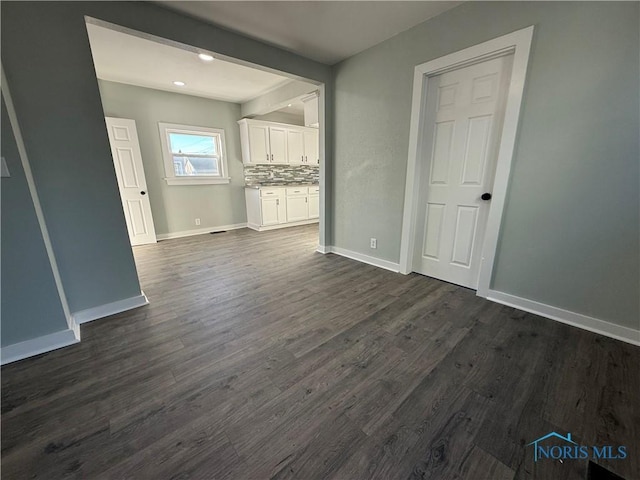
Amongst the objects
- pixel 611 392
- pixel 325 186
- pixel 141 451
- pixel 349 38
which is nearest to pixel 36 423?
pixel 141 451

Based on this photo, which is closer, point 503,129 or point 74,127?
point 74,127

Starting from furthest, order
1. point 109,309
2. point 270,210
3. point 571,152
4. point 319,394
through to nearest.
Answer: point 270,210 < point 109,309 < point 571,152 < point 319,394

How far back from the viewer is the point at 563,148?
5.98 ft

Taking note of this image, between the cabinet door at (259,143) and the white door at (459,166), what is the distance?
354cm

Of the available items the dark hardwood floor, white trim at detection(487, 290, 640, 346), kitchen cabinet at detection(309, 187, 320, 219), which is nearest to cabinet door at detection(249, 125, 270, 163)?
kitchen cabinet at detection(309, 187, 320, 219)

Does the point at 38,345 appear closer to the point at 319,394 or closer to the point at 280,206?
the point at 319,394

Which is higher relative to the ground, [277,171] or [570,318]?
[277,171]

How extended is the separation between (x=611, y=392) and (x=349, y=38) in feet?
11.3

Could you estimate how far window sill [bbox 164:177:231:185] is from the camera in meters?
4.68

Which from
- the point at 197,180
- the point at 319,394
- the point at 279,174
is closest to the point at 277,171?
the point at 279,174

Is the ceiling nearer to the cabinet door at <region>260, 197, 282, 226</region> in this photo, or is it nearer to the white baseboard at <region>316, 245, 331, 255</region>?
the white baseboard at <region>316, 245, 331, 255</region>

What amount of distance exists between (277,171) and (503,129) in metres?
4.60

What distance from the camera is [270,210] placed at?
5.29m

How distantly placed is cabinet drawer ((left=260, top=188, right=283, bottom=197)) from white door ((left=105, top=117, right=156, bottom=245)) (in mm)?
1991
